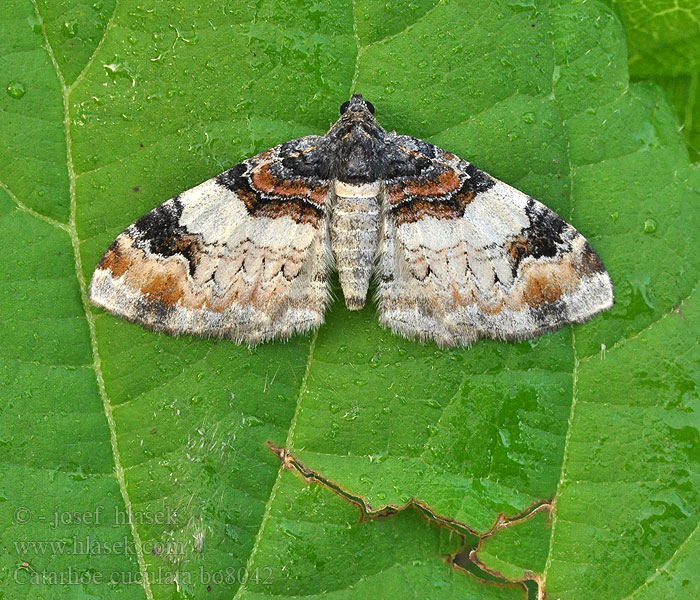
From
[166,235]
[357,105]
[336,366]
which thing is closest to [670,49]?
[357,105]

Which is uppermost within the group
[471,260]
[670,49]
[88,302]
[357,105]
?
[670,49]

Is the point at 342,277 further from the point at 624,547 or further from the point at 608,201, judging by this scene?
the point at 624,547

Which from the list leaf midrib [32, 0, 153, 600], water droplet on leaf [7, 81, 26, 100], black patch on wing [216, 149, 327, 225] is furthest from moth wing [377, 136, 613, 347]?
water droplet on leaf [7, 81, 26, 100]

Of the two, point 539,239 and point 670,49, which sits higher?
point 670,49

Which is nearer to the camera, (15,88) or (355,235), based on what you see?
(15,88)

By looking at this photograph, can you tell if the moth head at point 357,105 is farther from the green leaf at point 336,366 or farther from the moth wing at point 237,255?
the moth wing at point 237,255

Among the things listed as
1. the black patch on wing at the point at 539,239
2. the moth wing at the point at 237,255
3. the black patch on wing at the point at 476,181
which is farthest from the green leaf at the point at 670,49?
the moth wing at the point at 237,255

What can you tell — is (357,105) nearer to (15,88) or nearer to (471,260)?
(471,260)
